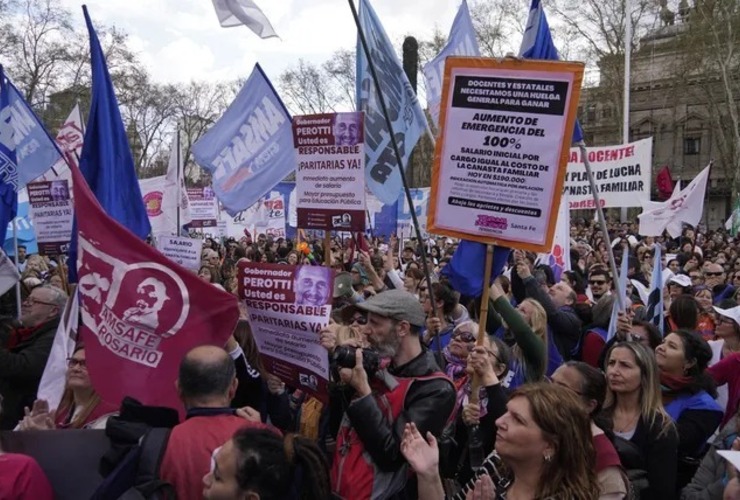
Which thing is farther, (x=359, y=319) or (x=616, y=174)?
(x=616, y=174)

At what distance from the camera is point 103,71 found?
4.84m

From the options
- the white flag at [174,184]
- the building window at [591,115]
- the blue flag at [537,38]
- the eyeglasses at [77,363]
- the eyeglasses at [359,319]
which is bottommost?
the eyeglasses at [77,363]

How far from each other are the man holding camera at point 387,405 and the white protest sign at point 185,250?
5504 mm

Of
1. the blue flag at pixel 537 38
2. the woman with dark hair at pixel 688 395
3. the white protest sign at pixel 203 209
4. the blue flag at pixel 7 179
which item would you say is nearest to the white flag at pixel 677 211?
the blue flag at pixel 537 38

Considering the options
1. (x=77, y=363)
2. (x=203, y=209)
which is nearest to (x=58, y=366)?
(x=77, y=363)

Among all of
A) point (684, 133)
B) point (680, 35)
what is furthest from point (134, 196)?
point (684, 133)

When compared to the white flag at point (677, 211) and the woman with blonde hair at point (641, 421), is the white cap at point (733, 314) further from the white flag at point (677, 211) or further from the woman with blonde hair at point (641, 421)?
the white flag at point (677, 211)

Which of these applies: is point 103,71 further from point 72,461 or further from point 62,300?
point 72,461

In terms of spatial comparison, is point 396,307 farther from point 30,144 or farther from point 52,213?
point 52,213

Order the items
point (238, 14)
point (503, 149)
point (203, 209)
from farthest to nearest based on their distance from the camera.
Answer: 1. point (203, 209)
2. point (238, 14)
3. point (503, 149)

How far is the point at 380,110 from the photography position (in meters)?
7.46

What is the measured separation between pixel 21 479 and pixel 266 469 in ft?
2.75

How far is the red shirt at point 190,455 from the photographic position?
8.43 feet

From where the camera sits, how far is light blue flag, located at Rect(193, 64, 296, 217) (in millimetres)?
8047
